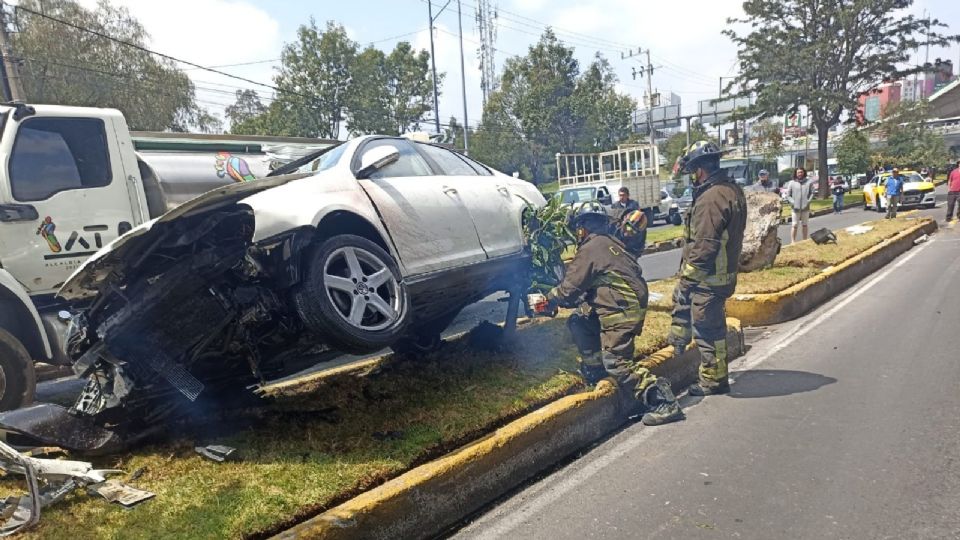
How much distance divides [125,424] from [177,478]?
0.54 m

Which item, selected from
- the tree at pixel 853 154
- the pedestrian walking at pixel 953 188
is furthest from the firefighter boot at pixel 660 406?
the tree at pixel 853 154

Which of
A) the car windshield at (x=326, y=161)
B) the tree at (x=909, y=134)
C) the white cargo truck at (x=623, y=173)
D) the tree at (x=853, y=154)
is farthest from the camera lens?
the tree at (x=909, y=134)

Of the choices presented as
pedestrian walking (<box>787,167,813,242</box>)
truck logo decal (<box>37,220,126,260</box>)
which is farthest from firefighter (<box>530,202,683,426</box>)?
pedestrian walking (<box>787,167,813,242</box>)

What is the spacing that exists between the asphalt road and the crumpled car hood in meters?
2.03

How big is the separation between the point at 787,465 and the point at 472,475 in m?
1.79

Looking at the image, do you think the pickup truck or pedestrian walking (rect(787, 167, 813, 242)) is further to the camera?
the pickup truck

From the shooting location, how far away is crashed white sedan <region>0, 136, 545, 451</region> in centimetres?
311

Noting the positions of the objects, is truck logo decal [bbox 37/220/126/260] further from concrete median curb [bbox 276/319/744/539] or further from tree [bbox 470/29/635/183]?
tree [bbox 470/29/635/183]

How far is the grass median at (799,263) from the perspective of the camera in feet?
25.1

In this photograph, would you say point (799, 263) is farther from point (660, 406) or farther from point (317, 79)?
point (317, 79)

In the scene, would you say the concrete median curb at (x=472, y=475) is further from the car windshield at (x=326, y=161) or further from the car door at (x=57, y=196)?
the car door at (x=57, y=196)

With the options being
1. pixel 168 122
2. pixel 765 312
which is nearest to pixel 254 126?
pixel 168 122

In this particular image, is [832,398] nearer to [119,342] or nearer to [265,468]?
[265,468]

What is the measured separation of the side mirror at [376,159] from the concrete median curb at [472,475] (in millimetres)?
1831
